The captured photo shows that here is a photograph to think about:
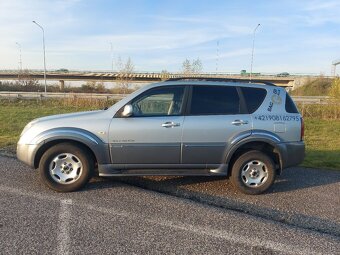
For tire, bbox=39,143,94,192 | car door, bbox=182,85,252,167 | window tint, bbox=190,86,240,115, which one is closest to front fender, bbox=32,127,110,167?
tire, bbox=39,143,94,192

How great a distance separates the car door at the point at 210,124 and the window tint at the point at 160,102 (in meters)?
0.21

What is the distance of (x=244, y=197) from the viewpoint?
16.2 feet

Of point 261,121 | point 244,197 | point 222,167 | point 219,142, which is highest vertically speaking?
point 261,121

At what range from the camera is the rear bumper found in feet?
16.6

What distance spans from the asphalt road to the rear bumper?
0.50 metres

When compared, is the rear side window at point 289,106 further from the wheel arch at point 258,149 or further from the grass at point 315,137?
the grass at point 315,137

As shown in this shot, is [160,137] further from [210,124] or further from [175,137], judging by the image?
[210,124]

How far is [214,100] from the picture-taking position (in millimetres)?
5059

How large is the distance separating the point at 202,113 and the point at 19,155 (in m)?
2.93

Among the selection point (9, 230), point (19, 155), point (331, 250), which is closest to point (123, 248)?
point (9, 230)

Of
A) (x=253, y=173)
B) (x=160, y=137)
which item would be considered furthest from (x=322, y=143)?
(x=160, y=137)

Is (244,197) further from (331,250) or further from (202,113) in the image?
(331,250)

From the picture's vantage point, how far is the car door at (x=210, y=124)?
491 cm

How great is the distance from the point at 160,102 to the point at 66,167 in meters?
1.77
